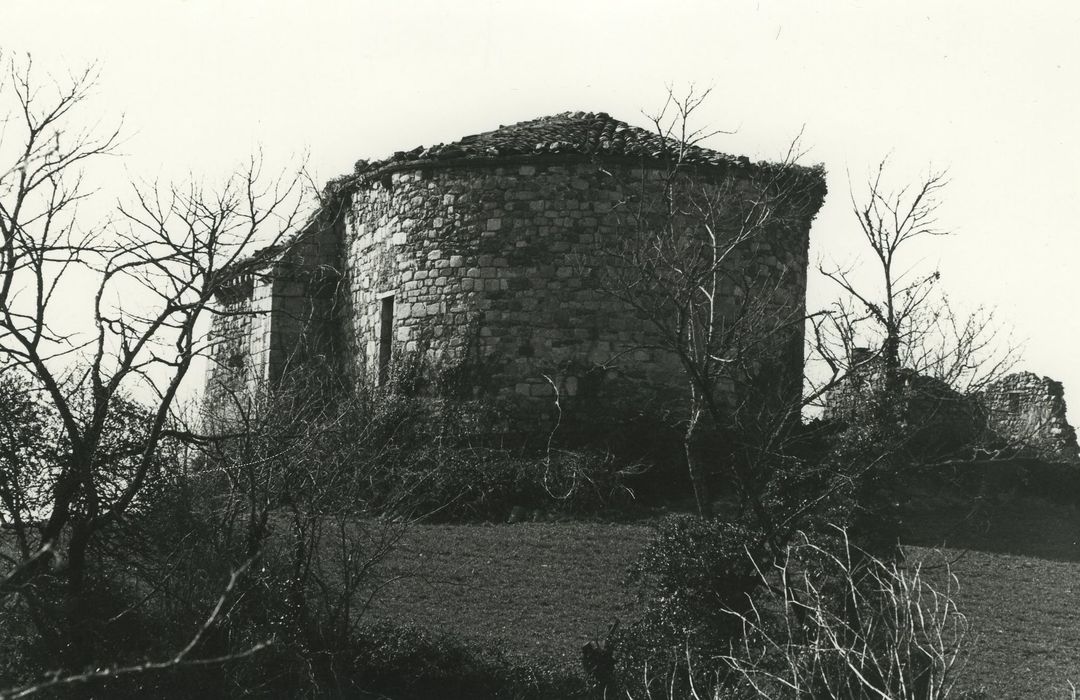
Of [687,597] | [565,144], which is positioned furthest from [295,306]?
[687,597]

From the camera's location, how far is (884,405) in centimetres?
1203

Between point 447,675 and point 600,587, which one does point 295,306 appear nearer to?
point 600,587

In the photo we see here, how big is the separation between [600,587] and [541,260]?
5.61 meters

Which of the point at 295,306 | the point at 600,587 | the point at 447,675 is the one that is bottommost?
the point at 447,675

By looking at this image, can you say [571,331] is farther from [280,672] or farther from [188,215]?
[280,672]

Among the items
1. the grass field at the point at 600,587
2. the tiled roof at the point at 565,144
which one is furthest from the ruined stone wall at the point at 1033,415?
the tiled roof at the point at 565,144

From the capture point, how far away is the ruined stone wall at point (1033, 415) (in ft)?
59.8

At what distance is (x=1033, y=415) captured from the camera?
20.3m

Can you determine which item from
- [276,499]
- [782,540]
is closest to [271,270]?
[276,499]

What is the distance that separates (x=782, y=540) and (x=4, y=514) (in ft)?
20.2

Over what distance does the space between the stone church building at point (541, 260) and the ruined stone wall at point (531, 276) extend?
0.06 ft

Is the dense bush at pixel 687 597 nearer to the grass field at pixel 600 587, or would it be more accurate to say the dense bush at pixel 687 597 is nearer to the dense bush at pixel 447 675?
the dense bush at pixel 447 675

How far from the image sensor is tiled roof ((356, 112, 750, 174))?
1697cm

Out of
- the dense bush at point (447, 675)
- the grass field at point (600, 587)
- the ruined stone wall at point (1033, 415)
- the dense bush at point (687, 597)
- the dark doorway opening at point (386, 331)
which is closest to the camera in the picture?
the dense bush at point (687, 597)
